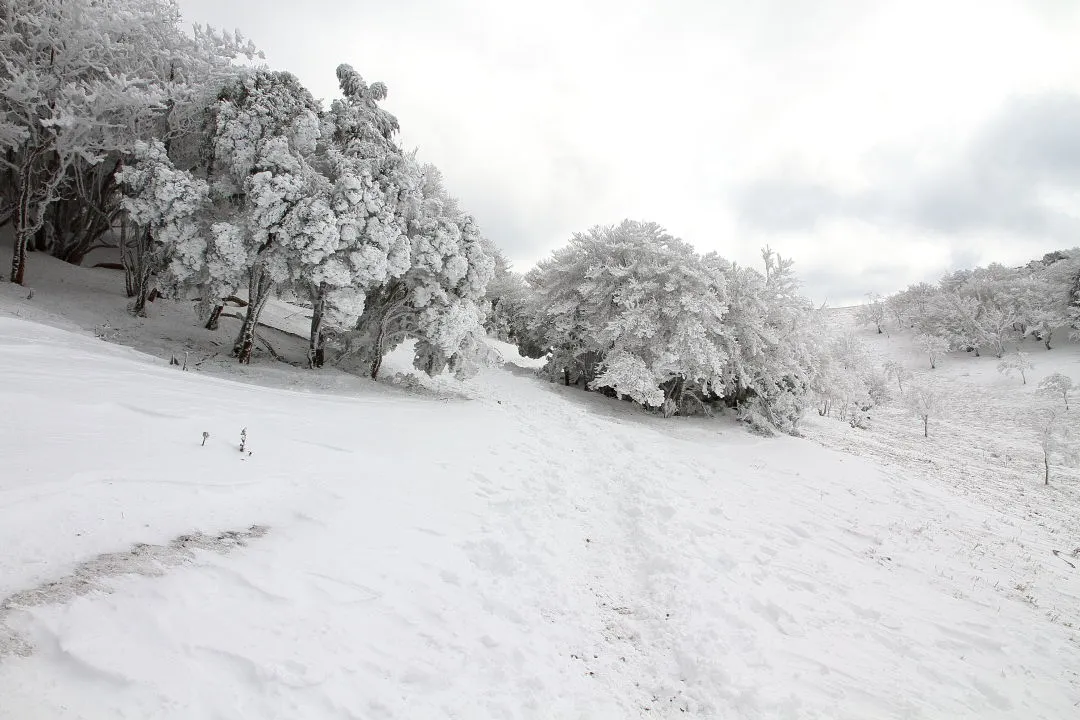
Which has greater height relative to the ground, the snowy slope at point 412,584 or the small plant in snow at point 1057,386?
the small plant in snow at point 1057,386

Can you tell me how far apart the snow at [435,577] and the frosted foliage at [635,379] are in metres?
6.97

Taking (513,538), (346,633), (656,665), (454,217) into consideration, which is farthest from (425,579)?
(454,217)

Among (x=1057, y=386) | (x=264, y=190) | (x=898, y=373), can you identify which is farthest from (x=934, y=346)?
(x=264, y=190)

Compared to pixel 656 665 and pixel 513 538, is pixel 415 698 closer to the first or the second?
pixel 656 665

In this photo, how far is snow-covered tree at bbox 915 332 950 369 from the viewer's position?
51719 millimetres

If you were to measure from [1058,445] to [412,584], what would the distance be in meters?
32.3

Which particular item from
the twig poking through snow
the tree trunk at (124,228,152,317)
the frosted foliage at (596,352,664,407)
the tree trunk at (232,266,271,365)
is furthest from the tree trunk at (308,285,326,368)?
the twig poking through snow

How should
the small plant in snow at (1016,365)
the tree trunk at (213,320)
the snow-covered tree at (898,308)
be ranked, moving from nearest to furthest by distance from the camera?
1. the tree trunk at (213,320)
2. the small plant in snow at (1016,365)
3. the snow-covered tree at (898,308)

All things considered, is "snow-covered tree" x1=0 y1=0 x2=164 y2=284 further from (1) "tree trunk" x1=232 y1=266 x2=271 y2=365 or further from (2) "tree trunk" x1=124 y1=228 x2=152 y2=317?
(1) "tree trunk" x1=232 y1=266 x2=271 y2=365

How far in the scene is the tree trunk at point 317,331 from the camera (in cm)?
1455

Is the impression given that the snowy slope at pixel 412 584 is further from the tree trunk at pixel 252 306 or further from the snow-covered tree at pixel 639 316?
the snow-covered tree at pixel 639 316

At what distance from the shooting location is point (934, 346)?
52.2m

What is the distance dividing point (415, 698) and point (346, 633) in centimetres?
87

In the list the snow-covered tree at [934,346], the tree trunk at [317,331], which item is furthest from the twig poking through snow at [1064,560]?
the snow-covered tree at [934,346]
